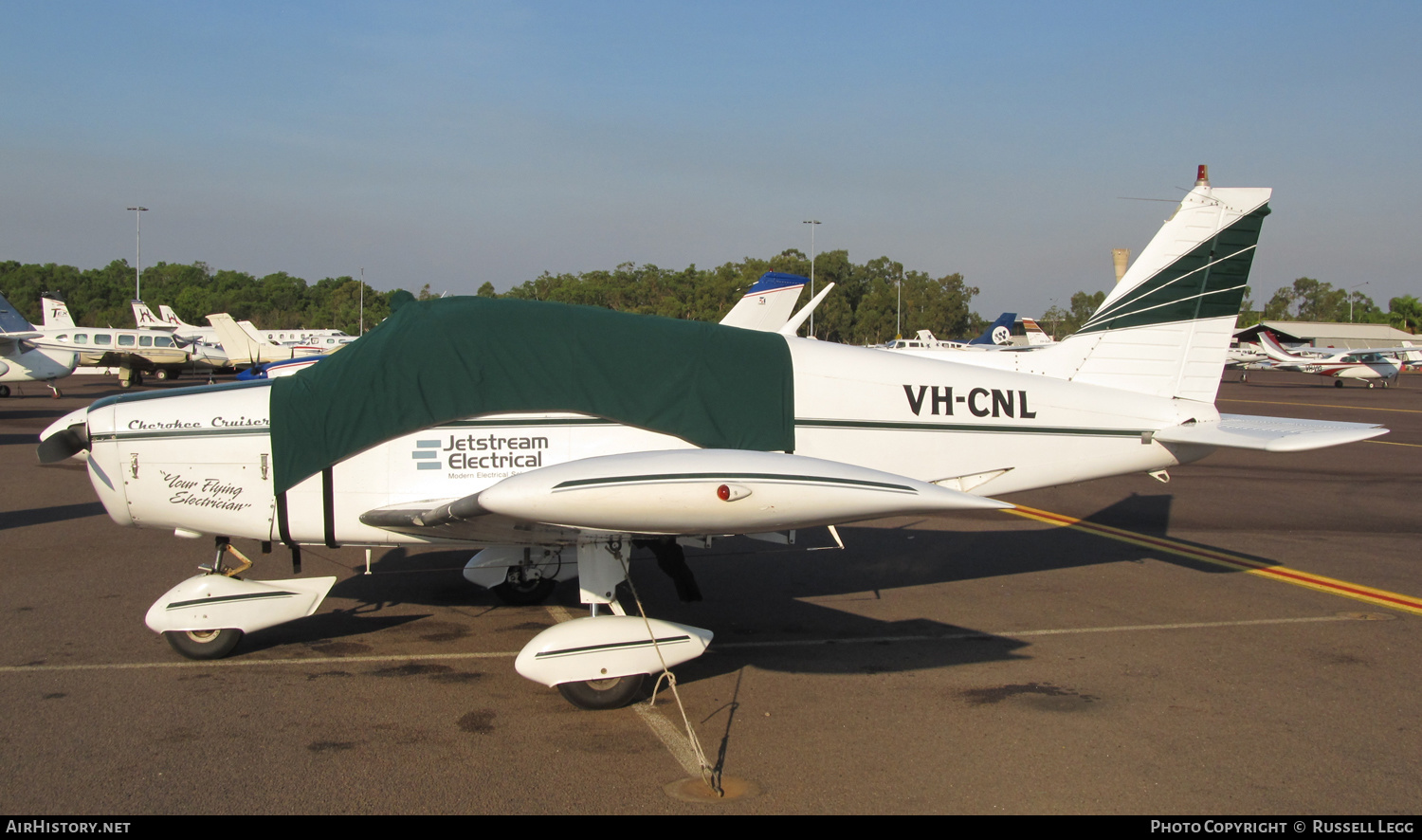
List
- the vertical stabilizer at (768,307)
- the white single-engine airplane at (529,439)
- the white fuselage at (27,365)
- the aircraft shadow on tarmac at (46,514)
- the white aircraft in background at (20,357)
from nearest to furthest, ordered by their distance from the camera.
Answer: the white single-engine airplane at (529,439)
the aircraft shadow on tarmac at (46,514)
the vertical stabilizer at (768,307)
the white aircraft in background at (20,357)
the white fuselage at (27,365)

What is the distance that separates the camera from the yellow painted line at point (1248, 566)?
758cm

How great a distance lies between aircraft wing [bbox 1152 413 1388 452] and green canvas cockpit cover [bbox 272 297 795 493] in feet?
10.7

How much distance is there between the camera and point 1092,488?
47.8 feet

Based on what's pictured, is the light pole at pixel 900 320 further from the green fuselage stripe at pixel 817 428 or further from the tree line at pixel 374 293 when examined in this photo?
the green fuselage stripe at pixel 817 428

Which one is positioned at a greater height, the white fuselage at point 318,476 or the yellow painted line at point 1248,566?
the white fuselage at point 318,476

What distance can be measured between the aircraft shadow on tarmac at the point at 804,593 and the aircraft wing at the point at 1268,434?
2038 millimetres

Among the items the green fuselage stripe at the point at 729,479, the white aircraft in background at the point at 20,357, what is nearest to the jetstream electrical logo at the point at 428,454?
the green fuselage stripe at the point at 729,479

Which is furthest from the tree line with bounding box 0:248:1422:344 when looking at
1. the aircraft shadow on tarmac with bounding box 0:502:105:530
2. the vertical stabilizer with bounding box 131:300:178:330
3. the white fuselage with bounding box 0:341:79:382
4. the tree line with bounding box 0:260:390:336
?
the aircraft shadow on tarmac with bounding box 0:502:105:530

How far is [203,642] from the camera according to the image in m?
5.71

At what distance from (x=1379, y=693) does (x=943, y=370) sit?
3203mm

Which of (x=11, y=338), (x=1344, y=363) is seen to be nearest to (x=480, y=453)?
(x=11, y=338)

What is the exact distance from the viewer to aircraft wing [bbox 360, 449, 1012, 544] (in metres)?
4.23

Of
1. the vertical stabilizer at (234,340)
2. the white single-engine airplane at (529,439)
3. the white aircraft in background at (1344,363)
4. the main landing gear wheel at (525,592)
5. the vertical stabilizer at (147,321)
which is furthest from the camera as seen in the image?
the vertical stabilizer at (147,321)

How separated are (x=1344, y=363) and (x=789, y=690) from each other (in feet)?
177
